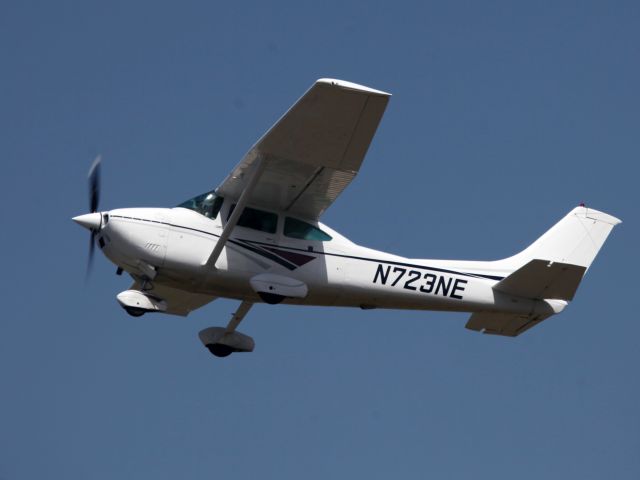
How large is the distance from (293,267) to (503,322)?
354 cm

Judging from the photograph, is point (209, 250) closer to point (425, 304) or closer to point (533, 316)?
point (425, 304)

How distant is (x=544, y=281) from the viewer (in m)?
18.0

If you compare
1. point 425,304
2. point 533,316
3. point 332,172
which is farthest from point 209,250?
point 533,316

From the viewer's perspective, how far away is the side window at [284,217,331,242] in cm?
1761

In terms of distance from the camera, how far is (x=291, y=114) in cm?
1567

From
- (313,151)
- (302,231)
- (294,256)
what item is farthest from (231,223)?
(313,151)

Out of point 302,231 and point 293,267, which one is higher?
point 302,231

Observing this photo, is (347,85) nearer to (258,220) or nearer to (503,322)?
(258,220)

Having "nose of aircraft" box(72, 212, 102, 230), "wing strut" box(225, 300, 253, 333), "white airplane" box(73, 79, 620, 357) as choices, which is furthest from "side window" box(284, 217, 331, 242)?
"nose of aircraft" box(72, 212, 102, 230)

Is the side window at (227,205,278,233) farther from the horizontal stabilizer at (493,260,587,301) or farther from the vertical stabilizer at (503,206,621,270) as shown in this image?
the vertical stabilizer at (503,206,621,270)

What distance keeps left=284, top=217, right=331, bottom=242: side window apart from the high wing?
0.48 feet

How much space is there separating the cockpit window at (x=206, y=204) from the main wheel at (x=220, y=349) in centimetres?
226

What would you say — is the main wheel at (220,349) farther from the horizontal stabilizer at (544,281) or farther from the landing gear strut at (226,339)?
the horizontal stabilizer at (544,281)

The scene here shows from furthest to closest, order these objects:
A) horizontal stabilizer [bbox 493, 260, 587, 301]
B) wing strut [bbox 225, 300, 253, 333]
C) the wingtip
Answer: wing strut [bbox 225, 300, 253, 333]
horizontal stabilizer [bbox 493, 260, 587, 301]
the wingtip
